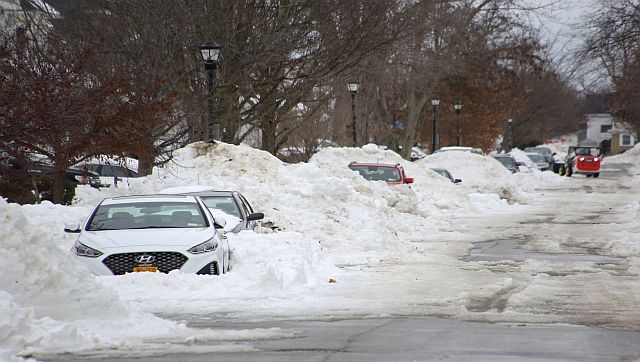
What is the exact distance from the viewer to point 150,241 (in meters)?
14.1

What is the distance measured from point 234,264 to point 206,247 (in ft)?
4.17

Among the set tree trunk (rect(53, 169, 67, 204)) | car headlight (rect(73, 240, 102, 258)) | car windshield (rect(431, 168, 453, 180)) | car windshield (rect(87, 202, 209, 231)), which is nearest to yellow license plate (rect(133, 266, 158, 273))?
car headlight (rect(73, 240, 102, 258))

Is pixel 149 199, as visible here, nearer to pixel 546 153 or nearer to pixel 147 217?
pixel 147 217

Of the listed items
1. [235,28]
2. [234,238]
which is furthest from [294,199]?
[235,28]

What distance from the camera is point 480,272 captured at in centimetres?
1695

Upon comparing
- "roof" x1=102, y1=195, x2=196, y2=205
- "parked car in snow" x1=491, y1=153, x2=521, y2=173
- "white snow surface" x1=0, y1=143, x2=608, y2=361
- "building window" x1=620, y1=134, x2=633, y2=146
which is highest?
"roof" x1=102, y1=195, x2=196, y2=205

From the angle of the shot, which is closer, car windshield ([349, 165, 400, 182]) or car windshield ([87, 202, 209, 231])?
car windshield ([87, 202, 209, 231])

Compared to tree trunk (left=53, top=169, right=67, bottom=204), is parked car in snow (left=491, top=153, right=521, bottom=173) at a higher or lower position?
lower

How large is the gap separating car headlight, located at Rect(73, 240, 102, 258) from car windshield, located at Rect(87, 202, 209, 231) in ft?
2.31

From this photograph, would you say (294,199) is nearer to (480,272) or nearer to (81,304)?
(480,272)

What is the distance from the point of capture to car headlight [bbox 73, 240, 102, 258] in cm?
1398

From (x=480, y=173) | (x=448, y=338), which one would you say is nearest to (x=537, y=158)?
(x=480, y=173)

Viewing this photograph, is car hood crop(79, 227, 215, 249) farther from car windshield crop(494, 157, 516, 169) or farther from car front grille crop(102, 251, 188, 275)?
car windshield crop(494, 157, 516, 169)

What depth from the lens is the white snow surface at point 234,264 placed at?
32.1ft
